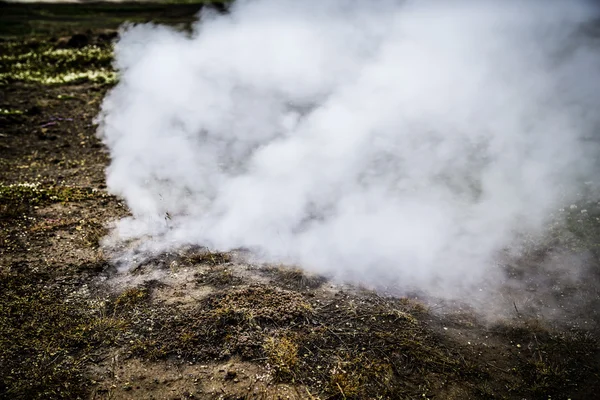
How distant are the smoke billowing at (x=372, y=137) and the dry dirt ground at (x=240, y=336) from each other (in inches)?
19.8

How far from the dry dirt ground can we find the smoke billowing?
50cm

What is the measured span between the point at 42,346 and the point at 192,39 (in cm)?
622

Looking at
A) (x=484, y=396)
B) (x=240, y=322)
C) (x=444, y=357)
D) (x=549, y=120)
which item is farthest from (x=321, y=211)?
(x=549, y=120)

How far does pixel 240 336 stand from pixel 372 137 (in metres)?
3.68

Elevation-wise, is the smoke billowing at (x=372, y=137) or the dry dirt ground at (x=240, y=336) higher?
the smoke billowing at (x=372, y=137)

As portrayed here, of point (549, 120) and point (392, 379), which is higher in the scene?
point (549, 120)

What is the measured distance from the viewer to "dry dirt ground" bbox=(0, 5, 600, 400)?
328 cm

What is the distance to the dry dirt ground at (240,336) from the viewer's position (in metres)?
3.28

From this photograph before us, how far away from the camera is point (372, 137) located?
19.5ft

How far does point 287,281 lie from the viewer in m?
4.39

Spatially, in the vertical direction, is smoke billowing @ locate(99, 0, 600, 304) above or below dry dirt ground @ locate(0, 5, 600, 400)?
above

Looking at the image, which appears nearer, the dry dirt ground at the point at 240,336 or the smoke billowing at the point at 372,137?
the dry dirt ground at the point at 240,336

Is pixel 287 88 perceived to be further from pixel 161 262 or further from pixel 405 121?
pixel 161 262

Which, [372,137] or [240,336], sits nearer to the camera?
[240,336]
